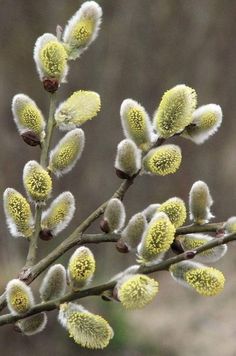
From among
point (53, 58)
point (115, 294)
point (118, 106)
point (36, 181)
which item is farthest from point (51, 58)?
point (118, 106)

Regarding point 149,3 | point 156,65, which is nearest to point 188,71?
point 156,65

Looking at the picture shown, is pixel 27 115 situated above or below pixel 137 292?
above

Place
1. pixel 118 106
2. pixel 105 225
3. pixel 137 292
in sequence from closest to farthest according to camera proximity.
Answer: pixel 137 292 < pixel 105 225 < pixel 118 106

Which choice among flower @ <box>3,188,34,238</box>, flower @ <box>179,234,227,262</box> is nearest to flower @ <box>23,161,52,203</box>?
flower @ <box>3,188,34,238</box>

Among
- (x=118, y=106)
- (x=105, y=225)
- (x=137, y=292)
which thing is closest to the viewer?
(x=137, y=292)

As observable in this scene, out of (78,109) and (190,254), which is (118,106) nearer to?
(78,109)

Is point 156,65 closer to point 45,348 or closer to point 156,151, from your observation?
point 45,348

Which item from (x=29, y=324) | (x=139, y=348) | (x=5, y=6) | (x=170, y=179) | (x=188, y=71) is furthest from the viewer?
(x=170, y=179)

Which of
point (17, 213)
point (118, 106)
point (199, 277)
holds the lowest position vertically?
point (118, 106)
